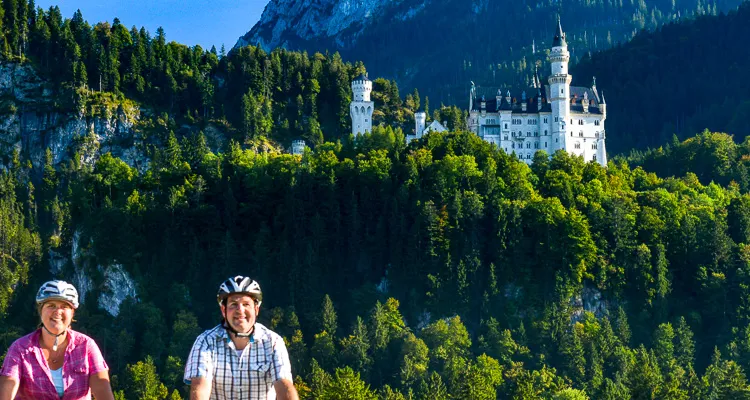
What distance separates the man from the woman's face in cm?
160

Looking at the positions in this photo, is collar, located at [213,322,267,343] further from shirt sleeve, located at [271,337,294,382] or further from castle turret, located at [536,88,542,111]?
→ castle turret, located at [536,88,542,111]

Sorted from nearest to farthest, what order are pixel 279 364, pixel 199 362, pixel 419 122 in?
pixel 199 362 < pixel 279 364 < pixel 419 122

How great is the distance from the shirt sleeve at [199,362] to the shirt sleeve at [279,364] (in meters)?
0.71

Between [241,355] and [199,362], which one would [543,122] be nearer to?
[241,355]

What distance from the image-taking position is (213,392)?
43.3 ft

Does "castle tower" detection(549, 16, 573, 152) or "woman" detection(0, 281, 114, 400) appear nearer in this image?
"woman" detection(0, 281, 114, 400)

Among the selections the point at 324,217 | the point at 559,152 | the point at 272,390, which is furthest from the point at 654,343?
the point at 272,390

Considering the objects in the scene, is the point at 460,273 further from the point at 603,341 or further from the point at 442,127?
the point at 442,127

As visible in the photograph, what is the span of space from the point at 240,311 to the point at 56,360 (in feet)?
8.23

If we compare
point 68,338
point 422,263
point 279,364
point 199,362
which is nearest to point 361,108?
point 422,263

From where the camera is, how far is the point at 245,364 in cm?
1332

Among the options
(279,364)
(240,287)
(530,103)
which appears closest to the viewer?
(240,287)

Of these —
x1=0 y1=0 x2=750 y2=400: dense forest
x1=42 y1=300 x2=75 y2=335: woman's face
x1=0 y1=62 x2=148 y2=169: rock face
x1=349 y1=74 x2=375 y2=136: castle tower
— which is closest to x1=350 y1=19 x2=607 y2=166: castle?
x1=0 y1=0 x2=750 y2=400: dense forest

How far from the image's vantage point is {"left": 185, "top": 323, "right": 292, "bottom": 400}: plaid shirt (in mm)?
13219
